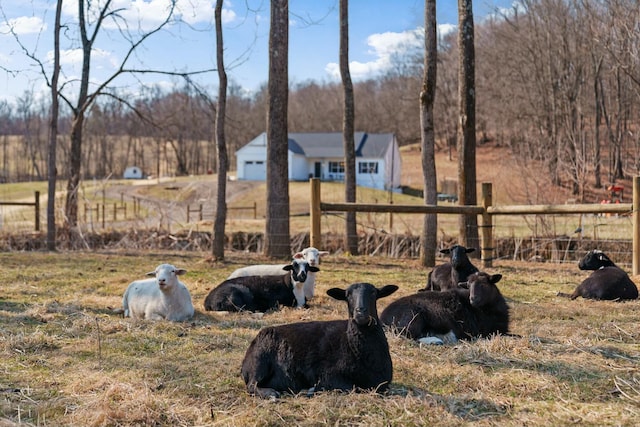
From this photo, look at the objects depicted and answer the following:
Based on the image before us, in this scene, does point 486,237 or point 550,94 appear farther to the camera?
point 550,94

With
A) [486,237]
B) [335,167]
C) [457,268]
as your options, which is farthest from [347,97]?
[335,167]

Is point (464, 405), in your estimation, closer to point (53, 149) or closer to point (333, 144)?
point (53, 149)

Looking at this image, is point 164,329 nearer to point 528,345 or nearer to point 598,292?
point 528,345

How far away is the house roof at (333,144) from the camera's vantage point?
5944 centimetres

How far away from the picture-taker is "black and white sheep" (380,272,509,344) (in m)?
6.75

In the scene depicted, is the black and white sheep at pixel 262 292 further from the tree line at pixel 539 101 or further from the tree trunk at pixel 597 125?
the tree trunk at pixel 597 125

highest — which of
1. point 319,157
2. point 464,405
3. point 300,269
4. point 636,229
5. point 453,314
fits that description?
point 319,157

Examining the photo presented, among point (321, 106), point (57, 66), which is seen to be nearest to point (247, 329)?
point (57, 66)

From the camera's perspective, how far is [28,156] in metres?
91.4

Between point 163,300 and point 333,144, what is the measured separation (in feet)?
181

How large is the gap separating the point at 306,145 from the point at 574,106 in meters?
28.6

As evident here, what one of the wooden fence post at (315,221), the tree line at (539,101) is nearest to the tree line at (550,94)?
the tree line at (539,101)

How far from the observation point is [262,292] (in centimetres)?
920

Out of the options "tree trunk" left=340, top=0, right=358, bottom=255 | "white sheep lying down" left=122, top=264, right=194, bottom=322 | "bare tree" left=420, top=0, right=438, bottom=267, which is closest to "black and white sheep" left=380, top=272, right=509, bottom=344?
"white sheep lying down" left=122, top=264, right=194, bottom=322
